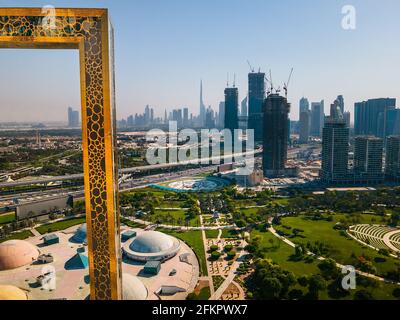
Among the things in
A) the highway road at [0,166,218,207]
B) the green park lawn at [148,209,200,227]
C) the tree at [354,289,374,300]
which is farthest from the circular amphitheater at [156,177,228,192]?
the tree at [354,289,374,300]

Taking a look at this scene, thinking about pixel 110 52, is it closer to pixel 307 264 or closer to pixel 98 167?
pixel 98 167

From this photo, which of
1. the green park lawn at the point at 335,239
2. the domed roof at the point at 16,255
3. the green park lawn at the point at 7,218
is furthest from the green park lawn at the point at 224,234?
the green park lawn at the point at 7,218

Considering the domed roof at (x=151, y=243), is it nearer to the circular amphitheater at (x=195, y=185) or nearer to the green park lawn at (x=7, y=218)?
the green park lawn at (x=7, y=218)

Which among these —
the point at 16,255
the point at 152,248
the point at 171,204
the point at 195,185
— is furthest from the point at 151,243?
the point at 195,185

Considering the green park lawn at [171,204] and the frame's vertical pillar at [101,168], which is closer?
the frame's vertical pillar at [101,168]

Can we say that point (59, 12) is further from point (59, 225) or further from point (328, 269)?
point (59, 225)

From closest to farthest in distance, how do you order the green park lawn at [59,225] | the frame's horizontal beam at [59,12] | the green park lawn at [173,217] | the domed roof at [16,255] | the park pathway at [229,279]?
the frame's horizontal beam at [59,12], the park pathway at [229,279], the domed roof at [16,255], the green park lawn at [59,225], the green park lawn at [173,217]
